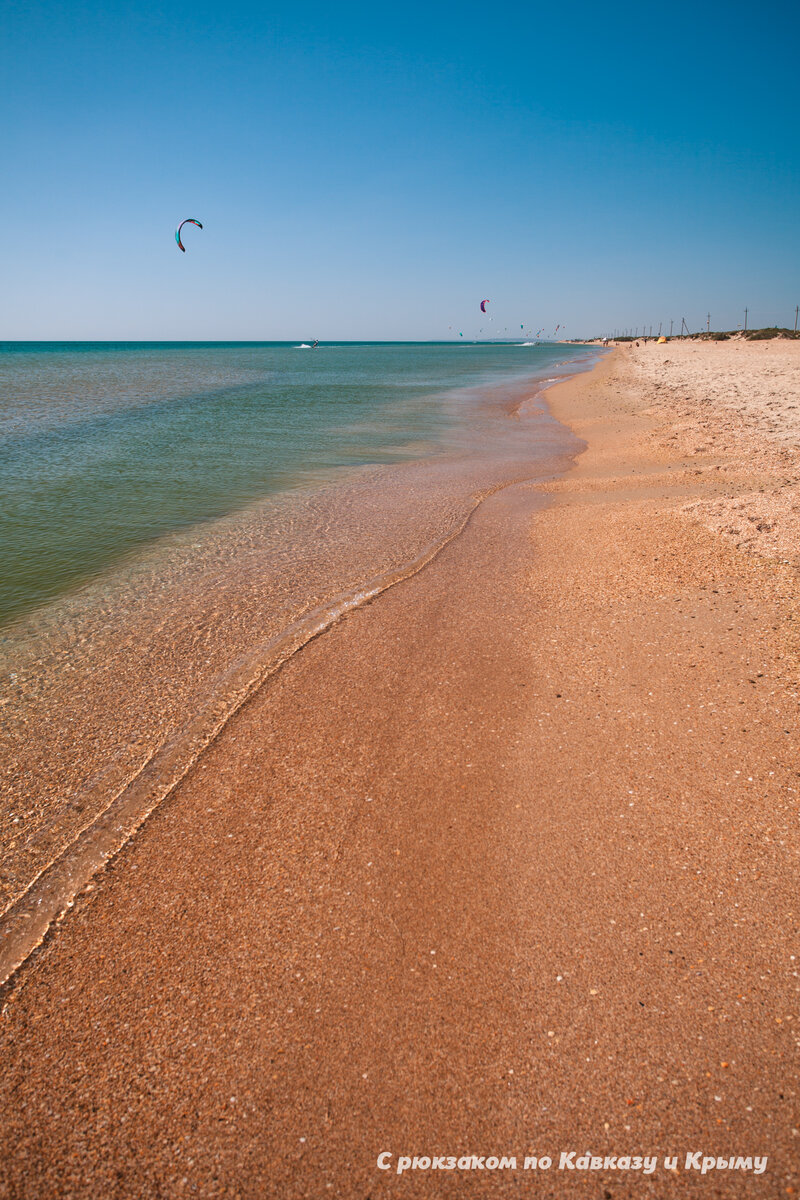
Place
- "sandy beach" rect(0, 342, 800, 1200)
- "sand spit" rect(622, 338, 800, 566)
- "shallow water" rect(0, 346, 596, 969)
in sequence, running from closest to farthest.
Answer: "sandy beach" rect(0, 342, 800, 1200) → "shallow water" rect(0, 346, 596, 969) → "sand spit" rect(622, 338, 800, 566)

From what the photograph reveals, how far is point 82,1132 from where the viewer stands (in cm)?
246

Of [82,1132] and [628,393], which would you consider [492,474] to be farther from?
[628,393]

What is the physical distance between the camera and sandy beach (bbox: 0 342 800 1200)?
2363 mm

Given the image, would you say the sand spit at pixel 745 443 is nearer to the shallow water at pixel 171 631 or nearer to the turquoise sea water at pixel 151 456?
the shallow water at pixel 171 631

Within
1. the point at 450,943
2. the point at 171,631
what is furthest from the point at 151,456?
the point at 450,943

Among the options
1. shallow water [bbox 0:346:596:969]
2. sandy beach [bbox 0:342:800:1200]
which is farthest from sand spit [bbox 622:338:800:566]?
shallow water [bbox 0:346:596:969]

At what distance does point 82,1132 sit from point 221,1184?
0.65 m

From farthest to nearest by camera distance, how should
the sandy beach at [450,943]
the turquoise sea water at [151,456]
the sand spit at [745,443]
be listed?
1. the turquoise sea water at [151,456]
2. the sand spit at [745,443]
3. the sandy beach at [450,943]

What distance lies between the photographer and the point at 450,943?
10.3ft

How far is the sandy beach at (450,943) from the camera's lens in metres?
2.36

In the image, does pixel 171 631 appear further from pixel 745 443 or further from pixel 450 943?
pixel 745 443

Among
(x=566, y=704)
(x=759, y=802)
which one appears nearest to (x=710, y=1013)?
(x=759, y=802)

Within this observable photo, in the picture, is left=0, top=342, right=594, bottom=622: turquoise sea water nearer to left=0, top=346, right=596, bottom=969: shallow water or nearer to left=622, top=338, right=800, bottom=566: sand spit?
left=0, top=346, right=596, bottom=969: shallow water

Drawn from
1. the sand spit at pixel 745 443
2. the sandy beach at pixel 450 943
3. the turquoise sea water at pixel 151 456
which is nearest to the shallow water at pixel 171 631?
the turquoise sea water at pixel 151 456
